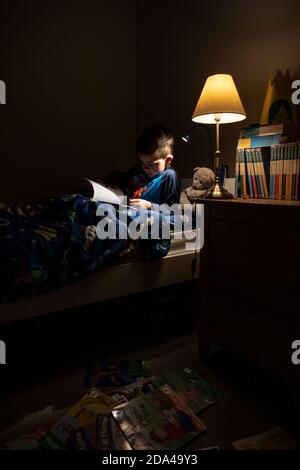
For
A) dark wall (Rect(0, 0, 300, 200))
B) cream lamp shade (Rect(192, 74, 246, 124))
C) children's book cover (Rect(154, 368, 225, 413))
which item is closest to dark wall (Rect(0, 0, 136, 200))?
dark wall (Rect(0, 0, 300, 200))

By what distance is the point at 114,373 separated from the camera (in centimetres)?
108

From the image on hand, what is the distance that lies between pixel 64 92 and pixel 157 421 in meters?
1.91

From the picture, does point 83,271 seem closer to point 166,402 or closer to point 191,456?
point 166,402

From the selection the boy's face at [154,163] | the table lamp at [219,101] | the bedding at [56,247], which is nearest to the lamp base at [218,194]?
the table lamp at [219,101]

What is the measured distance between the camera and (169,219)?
1281 mm

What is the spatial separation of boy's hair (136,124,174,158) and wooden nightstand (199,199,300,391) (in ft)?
1.58

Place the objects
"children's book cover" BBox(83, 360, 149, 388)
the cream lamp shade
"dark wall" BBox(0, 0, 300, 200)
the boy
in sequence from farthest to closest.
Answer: "dark wall" BBox(0, 0, 300, 200), the boy, the cream lamp shade, "children's book cover" BBox(83, 360, 149, 388)

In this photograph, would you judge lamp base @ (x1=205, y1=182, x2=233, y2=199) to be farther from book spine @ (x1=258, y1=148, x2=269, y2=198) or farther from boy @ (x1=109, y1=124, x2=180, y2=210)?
boy @ (x1=109, y1=124, x2=180, y2=210)

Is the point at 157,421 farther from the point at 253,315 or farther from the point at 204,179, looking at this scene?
the point at 204,179

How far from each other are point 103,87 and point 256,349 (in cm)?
192

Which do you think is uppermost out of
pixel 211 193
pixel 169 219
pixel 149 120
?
pixel 149 120

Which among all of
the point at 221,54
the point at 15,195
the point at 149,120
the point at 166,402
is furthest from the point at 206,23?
the point at 166,402

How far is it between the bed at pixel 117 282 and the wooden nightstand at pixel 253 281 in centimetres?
18

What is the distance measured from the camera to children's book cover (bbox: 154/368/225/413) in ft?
3.09
